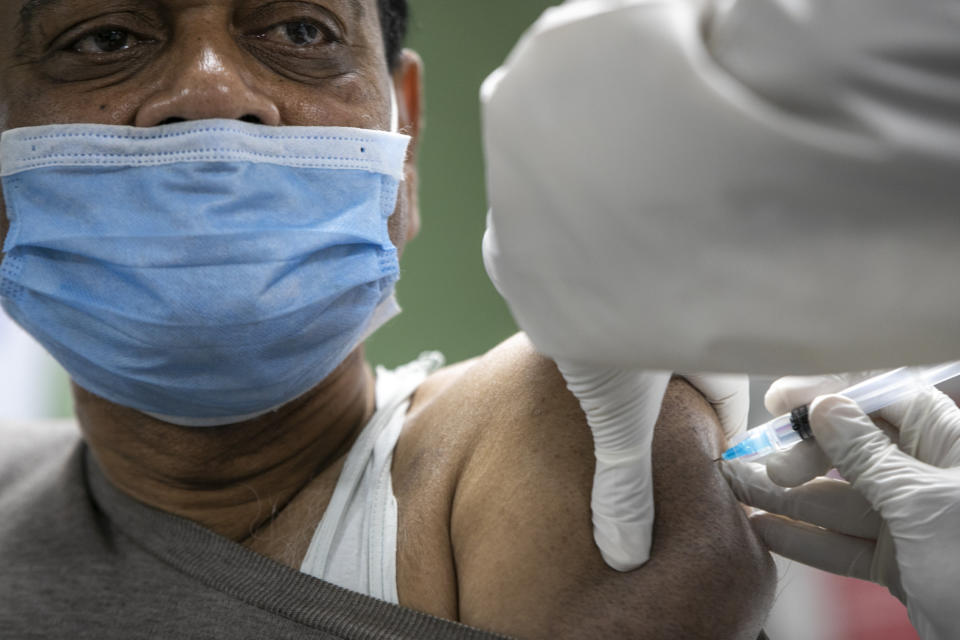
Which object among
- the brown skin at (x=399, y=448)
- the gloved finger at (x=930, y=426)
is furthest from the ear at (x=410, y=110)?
the gloved finger at (x=930, y=426)

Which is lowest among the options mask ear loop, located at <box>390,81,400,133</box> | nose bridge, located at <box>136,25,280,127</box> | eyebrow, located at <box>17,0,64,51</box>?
mask ear loop, located at <box>390,81,400,133</box>

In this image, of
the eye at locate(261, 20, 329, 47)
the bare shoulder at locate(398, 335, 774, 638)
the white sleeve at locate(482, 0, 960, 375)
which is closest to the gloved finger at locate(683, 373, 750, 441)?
the bare shoulder at locate(398, 335, 774, 638)

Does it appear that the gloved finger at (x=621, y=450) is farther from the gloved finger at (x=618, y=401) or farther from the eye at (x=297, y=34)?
the eye at (x=297, y=34)

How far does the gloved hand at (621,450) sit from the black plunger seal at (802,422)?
0.56 feet

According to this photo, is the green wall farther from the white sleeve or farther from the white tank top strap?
the white sleeve

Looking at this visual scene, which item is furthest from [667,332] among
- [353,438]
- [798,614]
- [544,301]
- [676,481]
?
[798,614]

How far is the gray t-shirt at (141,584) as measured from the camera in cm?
91

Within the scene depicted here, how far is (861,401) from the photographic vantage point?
0.91m

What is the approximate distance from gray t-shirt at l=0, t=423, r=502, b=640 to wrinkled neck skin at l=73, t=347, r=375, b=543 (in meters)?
0.06

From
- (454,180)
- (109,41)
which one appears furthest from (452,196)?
(109,41)

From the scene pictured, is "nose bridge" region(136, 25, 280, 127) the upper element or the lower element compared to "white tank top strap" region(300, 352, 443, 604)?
upper

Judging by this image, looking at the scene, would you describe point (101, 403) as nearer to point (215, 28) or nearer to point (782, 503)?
point (215, 28)

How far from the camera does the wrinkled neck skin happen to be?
1.17 m

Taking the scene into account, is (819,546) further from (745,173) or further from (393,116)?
(393,116)
